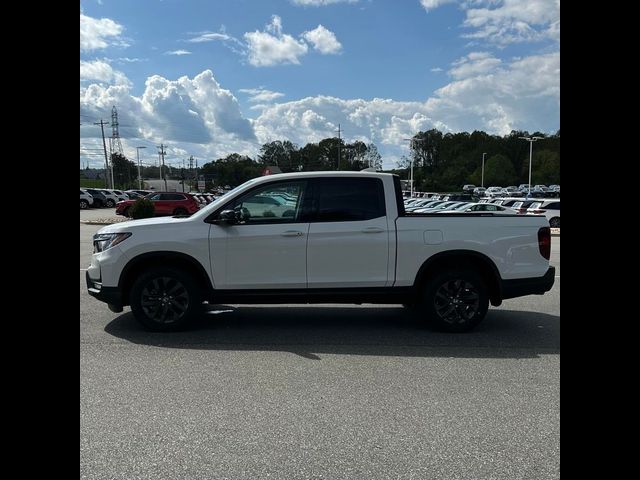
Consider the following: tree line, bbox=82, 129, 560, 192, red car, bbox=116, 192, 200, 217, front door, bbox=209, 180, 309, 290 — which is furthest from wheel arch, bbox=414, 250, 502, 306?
tree line, bbox=82, 129, 560, 192

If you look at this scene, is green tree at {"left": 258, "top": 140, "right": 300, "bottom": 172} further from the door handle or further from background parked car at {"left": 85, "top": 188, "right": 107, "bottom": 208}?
the door handle

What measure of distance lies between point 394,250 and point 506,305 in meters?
3.00

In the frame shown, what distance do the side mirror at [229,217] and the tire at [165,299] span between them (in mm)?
790

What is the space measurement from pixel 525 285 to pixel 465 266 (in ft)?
2.45

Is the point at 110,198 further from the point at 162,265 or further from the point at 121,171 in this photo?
the point at 121,171

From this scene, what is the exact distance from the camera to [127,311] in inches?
286

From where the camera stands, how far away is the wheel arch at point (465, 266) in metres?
6.07

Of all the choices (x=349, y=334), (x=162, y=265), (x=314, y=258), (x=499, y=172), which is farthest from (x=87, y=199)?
(x=499, y=172)

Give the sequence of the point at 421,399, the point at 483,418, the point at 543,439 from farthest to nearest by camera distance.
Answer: the point at 421,399, the point at 483,418, the point at 543,439

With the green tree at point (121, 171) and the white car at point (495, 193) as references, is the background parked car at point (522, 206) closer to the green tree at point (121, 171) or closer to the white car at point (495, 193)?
the white car at point (495, 193)
